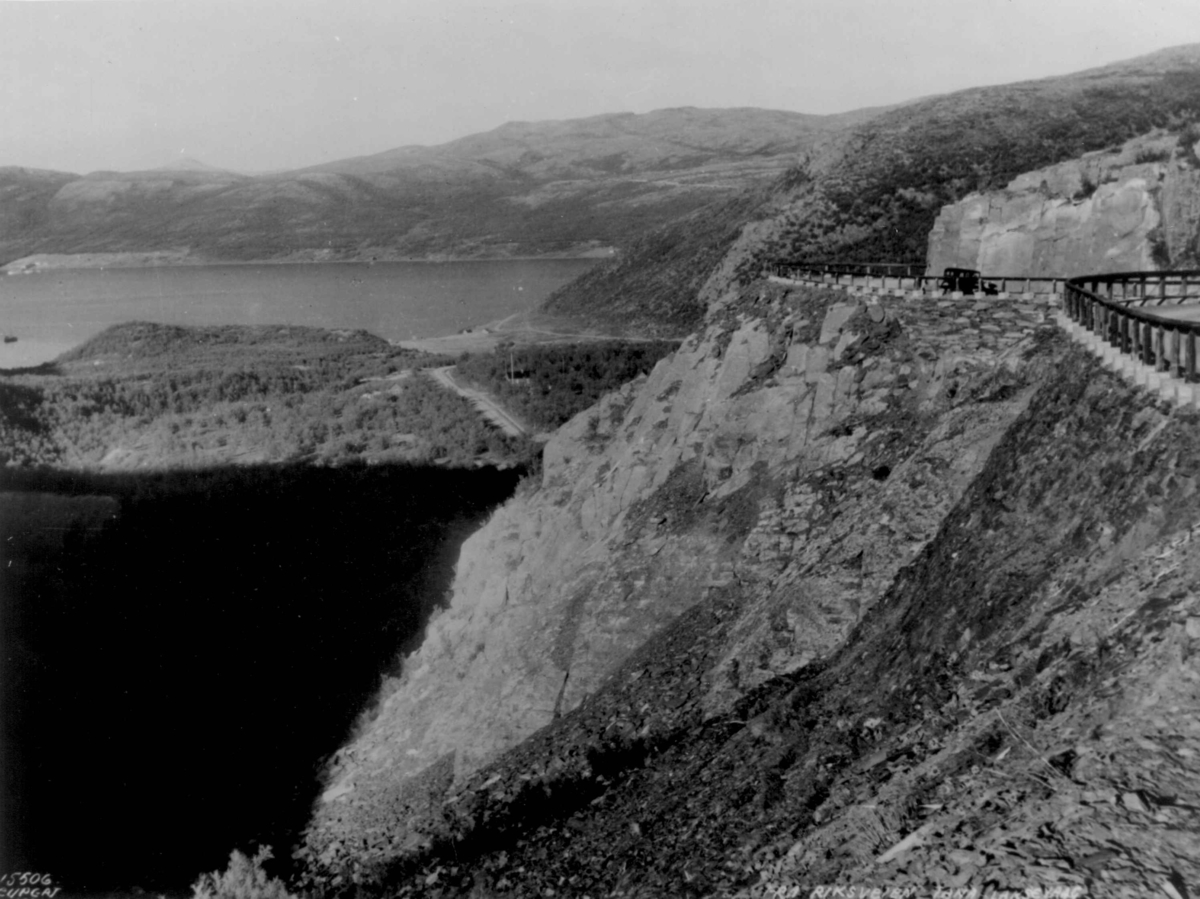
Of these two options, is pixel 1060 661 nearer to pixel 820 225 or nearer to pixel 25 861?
pixel 25 861

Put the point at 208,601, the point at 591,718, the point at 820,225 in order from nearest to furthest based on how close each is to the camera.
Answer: the point at 591,718, the point at 208,601, the point at 820,225

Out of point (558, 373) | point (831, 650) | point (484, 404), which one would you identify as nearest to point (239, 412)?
point (484, 404)

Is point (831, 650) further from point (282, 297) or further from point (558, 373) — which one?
point (282, 297)

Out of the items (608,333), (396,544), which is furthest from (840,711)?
(608,333)

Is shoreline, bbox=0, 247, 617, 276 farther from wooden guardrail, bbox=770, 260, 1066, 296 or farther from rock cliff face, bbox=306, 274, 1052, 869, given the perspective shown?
rock cliff face, bbox=306, 274, 1052, 869

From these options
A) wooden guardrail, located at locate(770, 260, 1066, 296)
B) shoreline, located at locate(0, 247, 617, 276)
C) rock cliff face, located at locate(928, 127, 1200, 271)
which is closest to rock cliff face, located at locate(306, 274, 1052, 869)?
wooden guardrail, located at locate(770, 260, 1066, 296)

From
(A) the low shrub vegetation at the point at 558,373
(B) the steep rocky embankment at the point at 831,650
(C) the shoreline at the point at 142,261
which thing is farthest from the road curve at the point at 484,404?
(C) the shoreline at the point at 142,261

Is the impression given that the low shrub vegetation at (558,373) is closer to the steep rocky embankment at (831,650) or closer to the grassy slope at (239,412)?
the grassy slope at (239,412)
